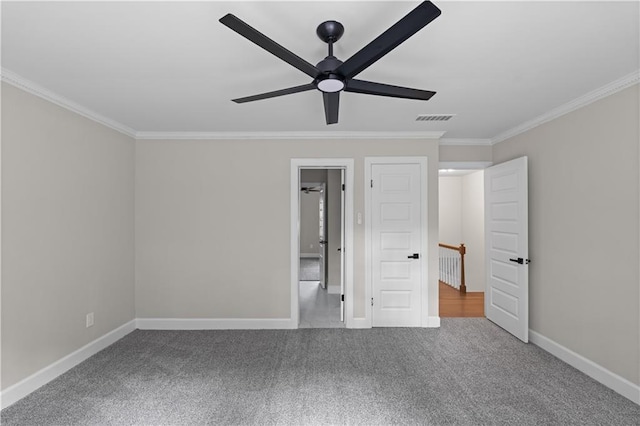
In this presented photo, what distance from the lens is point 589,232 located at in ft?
9.55

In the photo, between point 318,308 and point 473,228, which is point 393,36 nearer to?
point 318,308

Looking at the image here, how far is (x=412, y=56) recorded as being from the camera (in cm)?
221

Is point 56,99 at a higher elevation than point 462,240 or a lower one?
higher

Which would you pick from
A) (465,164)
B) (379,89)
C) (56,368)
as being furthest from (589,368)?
(56,368)

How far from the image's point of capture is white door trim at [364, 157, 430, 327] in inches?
162

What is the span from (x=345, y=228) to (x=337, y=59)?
104 inches

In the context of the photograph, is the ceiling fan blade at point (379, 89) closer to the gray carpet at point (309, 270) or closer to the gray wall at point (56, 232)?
the gray wall at point (56, 232)

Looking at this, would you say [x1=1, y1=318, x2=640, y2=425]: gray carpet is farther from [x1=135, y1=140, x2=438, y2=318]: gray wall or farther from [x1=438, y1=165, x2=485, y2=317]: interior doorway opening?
[x1=438, y1=165, x2=485, y2=317]: interior doorway opening

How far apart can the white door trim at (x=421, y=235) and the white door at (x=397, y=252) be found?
0.04 metres

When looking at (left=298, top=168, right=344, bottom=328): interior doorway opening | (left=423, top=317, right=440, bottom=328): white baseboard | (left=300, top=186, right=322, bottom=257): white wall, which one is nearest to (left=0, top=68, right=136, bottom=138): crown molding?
(left=298, top=168, right=344, bottom=328): interior doorway opening

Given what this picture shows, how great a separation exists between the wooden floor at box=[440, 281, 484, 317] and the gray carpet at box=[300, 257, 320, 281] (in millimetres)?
2838

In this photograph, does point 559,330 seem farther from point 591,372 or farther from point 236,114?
point 236,114

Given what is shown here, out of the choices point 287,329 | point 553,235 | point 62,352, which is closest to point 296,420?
point 287,329

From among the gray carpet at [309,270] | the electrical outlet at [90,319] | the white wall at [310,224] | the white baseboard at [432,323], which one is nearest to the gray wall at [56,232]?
the electrical outlet at [90,319]
